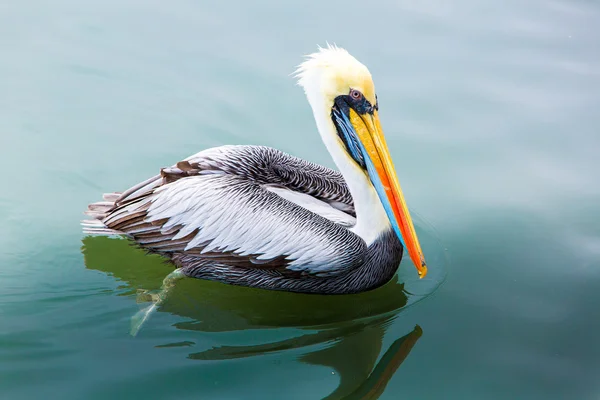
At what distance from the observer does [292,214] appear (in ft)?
14.9

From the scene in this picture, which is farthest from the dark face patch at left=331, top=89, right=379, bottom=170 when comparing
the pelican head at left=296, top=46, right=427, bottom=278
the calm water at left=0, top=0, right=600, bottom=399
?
the calm water at left=0, top=0, right=600, bottom=399

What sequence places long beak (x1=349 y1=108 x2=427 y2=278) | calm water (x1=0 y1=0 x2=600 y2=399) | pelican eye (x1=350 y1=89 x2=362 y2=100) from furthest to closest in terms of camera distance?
long beak (x1=349 y1=108 x2=427 y2=278) → pelican eye (x1=350 y1=89 x2=362 y2=100) → calm water (x1=0 y1=0 x2=600 y2=399)

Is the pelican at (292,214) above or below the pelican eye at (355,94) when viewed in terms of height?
below

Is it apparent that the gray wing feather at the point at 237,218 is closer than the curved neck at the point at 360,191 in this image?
Yes

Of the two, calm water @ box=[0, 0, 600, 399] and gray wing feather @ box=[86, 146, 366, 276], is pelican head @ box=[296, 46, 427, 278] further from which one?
calm water @ box=[0, 0, 600, 399]

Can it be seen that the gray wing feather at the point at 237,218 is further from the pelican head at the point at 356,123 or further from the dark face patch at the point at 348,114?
the dark face patch at the point at 348,114

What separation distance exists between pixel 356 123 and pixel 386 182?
15.5 inches

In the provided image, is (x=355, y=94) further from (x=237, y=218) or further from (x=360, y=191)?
(x=237, y=218)

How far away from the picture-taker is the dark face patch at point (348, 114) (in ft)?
14.7

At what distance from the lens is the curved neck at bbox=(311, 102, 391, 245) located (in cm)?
466

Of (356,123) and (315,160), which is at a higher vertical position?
(315,160)

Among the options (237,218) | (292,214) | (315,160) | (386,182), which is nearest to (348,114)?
Answer: (386,182)

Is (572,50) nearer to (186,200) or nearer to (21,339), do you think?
(186,200)

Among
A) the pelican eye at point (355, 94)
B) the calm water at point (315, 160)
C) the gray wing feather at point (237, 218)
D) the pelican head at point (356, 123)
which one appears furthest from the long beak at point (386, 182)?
the calm water at point (315, 160)
